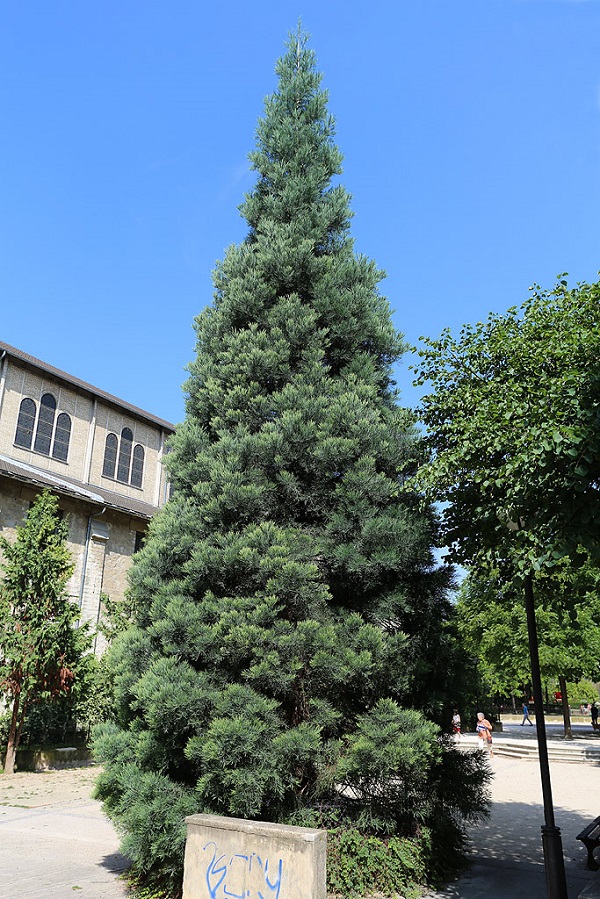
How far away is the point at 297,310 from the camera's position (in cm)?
736

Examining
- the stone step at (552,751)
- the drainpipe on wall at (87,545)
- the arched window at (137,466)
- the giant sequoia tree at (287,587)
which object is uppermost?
the arched window at (137,466)

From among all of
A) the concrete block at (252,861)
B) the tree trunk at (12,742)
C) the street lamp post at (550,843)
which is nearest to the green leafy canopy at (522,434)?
the street lamp post at (550,843)

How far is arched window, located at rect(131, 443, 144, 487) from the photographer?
32.4 meters

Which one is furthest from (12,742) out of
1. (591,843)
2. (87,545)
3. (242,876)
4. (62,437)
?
(591,843)

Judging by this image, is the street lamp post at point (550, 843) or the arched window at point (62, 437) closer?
the street lamp post at point (550, 843)

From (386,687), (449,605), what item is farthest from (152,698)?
(449,605)

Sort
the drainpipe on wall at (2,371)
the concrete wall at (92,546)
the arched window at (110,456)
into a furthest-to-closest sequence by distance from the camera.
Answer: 1. the arched window at (110,456)
2. the drainpipe on wall at (2,371)
3. the concrete wall at (92,546)

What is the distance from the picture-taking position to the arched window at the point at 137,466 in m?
32.4

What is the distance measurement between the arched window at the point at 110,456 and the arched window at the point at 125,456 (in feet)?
1.23

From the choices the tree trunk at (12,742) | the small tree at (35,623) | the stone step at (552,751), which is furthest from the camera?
the stone step at (552,751)

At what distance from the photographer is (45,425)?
92.4 ft

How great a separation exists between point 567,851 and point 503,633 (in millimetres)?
19439

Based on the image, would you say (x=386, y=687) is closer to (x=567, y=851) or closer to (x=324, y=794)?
(x=324, y=794)

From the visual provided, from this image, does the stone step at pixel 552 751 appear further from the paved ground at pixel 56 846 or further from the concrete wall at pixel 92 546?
the concrete wall at pixel 92 546
